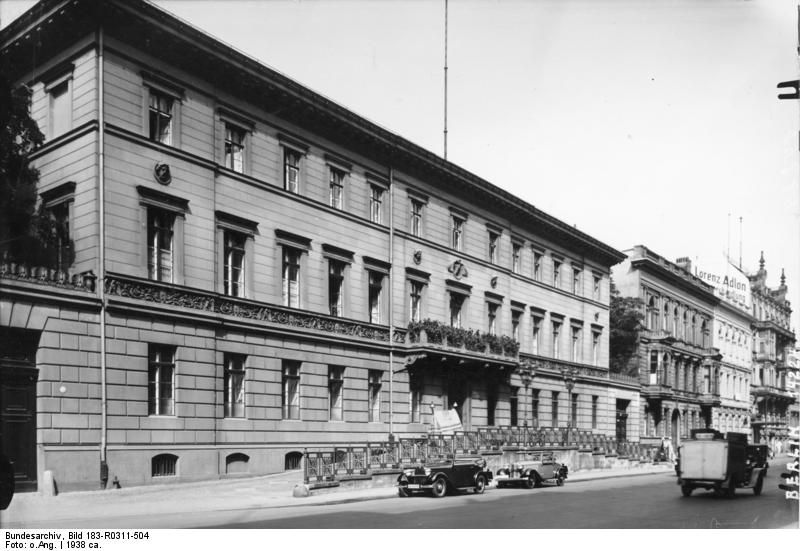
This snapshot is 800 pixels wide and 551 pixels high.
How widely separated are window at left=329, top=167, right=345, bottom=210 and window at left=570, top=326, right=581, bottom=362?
24.1 m

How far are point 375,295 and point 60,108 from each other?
1510 centimetres

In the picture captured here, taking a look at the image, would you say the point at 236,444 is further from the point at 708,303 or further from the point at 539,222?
the point at 708,303

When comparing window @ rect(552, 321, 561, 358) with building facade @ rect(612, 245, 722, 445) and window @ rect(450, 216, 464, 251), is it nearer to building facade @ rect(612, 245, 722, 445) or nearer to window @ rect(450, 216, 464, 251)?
window @ rect(450, 216, 464, 251)

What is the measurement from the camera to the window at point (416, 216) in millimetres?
36562

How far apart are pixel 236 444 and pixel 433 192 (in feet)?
54.9

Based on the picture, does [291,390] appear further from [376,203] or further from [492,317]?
[492,317]

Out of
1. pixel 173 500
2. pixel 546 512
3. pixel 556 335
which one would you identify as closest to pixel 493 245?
pixel 556 335

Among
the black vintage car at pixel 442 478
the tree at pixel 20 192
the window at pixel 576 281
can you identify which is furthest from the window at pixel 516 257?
the tree at pixel 20 192

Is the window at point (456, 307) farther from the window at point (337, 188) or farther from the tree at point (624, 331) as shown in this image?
the tree at point (624, 331)

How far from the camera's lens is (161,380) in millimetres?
23922

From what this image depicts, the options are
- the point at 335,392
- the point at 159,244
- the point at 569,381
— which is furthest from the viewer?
the point at 569,381

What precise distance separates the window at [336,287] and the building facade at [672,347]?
33.9 metres

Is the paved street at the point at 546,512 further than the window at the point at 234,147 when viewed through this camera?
No

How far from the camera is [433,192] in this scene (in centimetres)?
3781
